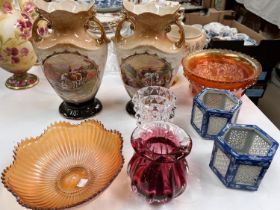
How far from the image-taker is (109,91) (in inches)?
28.0

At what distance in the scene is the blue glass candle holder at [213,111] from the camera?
53 cm

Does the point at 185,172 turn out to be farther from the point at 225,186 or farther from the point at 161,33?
the point at 161,33

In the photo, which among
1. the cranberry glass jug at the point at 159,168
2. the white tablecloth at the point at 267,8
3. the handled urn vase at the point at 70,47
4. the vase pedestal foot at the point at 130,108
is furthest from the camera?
the white tablecloth at the point at 267,8

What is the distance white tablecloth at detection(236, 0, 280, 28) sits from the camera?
147 cm

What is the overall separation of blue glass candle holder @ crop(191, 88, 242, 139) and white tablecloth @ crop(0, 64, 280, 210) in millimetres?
22

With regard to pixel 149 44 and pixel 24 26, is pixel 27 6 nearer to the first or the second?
pixel 24 26

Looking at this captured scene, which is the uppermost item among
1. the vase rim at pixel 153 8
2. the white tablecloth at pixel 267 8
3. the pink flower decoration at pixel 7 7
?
the vase rim at pixel 153 8

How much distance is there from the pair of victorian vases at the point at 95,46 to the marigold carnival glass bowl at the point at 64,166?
0.32 ft

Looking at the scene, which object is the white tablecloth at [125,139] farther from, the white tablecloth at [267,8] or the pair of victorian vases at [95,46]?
the white tablecloth at [267,8]

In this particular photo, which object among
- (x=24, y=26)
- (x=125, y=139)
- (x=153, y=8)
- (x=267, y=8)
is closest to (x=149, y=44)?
(x=153, y=8)

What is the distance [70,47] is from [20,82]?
0.26m

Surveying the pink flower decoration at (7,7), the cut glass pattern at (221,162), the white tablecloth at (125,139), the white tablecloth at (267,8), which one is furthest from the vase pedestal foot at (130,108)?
the white tablecloth at (267,8)

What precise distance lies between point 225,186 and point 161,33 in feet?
0.93

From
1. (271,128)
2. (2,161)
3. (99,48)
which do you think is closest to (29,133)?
(2,161)
